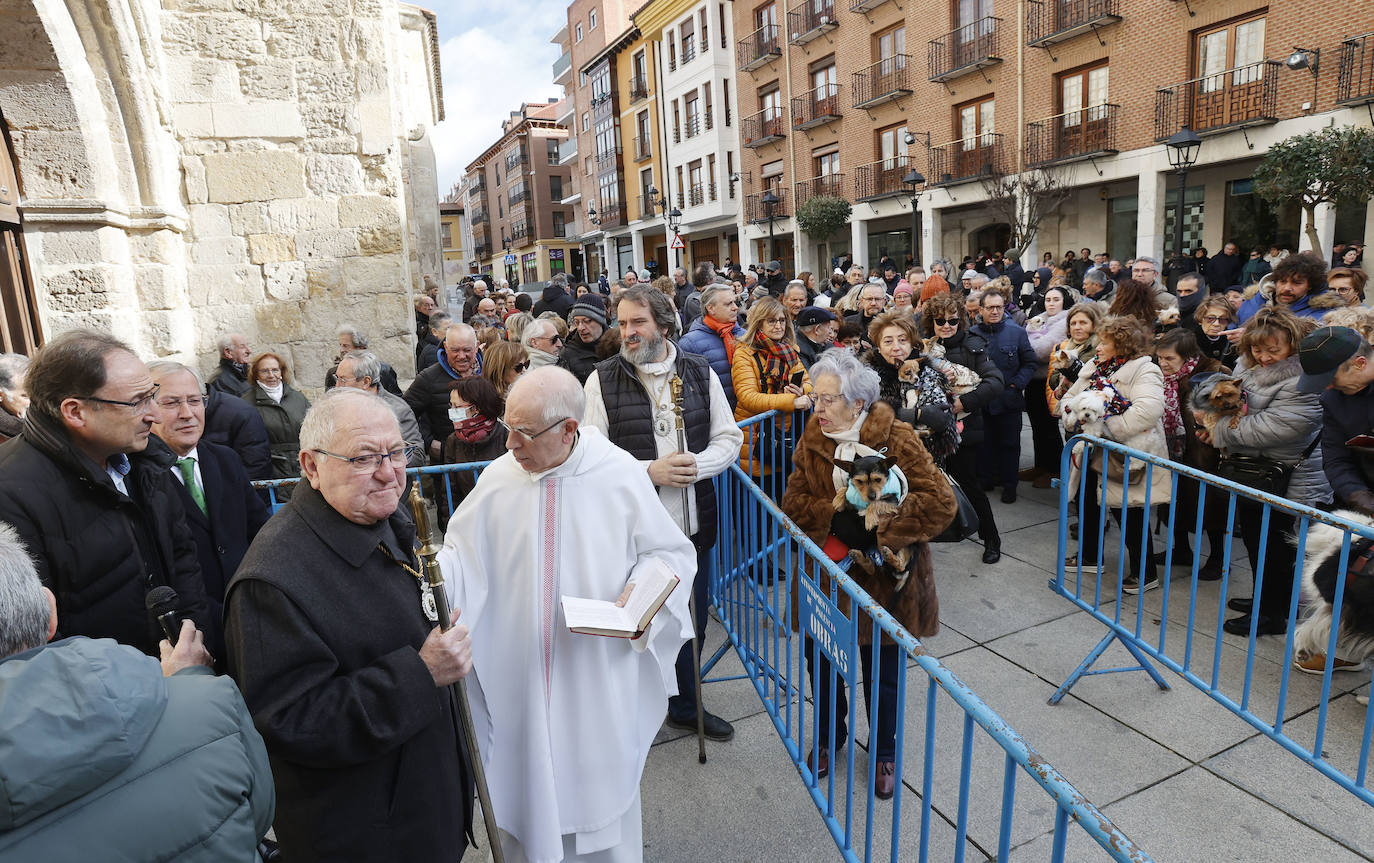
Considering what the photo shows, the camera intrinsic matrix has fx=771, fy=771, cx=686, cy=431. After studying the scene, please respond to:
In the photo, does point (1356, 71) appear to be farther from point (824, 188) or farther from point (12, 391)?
point (12, 391)

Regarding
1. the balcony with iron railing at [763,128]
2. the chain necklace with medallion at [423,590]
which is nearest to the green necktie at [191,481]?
the chain necklace with medallion at [423,590]

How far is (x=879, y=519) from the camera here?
3.00 metres

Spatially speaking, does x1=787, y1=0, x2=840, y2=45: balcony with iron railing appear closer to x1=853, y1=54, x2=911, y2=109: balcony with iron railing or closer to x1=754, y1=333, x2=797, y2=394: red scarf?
x1=853, y1=54, x2=911, y2=109: balcony with iron railing

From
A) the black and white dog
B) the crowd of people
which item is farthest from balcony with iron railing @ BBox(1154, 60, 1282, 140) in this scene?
the black and white dog

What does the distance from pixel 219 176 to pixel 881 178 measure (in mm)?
22775

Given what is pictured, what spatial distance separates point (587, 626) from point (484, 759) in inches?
24.2

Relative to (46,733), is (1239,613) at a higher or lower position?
lower

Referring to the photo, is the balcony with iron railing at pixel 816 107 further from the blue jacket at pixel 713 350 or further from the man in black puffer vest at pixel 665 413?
the man in black puffer vest at pixel 665 413

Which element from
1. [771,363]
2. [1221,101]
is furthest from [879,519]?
[1221,101]

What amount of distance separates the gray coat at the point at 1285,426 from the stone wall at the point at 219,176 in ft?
18.8

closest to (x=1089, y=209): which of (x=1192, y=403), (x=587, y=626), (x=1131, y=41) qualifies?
(x=1131, y=41)

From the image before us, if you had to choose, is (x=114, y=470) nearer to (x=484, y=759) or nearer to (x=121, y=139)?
(x=484, y=759)

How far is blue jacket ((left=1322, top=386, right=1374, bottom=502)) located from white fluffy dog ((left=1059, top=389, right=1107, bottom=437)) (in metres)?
1.09

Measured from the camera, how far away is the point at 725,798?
3.04 m
